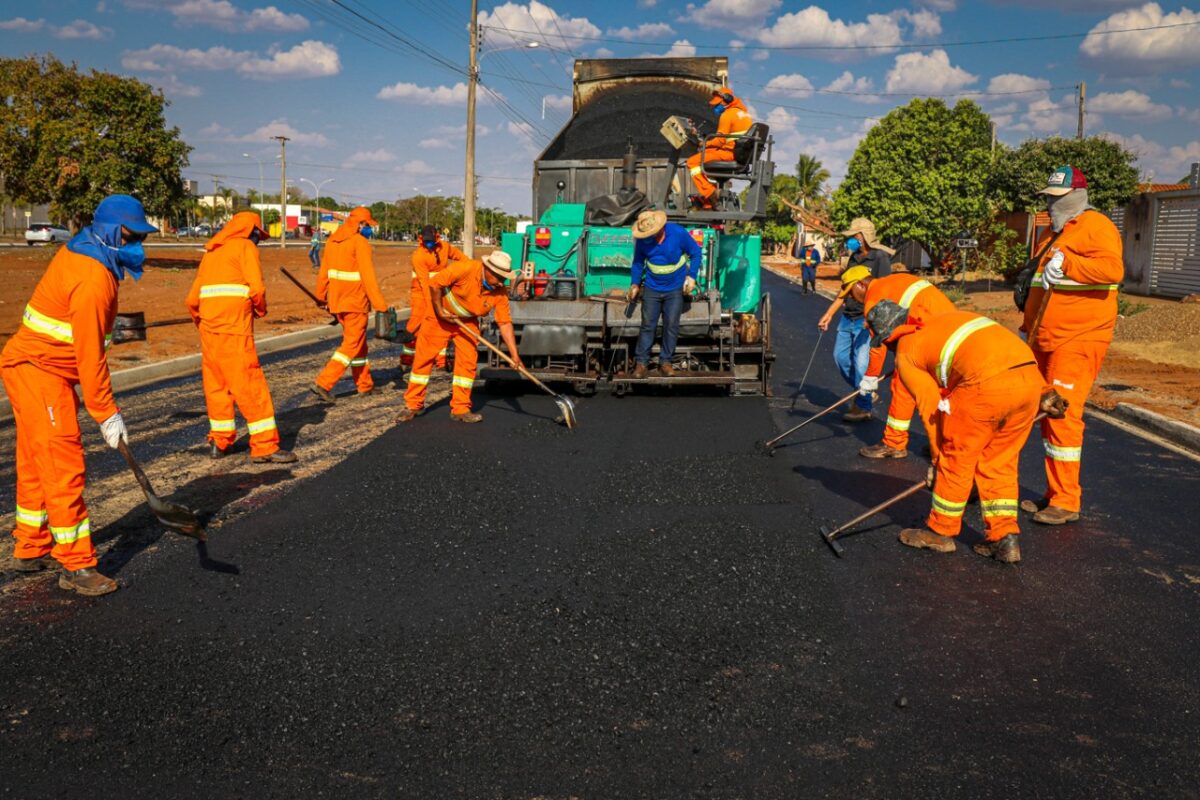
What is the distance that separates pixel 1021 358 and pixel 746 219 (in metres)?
5.56

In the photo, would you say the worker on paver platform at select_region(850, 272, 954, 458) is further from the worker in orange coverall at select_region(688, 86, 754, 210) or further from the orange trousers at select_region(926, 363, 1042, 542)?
the worker in orange coverall at select_region(688, 86, 754, 210)

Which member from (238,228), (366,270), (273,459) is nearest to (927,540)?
(273,459)

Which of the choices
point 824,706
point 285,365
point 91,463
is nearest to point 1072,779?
point 824,706

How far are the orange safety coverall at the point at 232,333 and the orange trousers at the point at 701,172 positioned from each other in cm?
493

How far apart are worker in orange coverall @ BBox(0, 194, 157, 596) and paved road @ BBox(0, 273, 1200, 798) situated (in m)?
0.29

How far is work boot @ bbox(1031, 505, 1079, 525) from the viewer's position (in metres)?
5.00

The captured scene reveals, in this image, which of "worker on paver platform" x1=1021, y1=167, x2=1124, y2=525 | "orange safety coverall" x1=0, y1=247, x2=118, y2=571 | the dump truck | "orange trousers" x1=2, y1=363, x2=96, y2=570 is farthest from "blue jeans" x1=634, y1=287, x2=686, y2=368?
"orange trousers" x1=2, y1=363, x2=96, y2=570

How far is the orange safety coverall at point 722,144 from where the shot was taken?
374 inches

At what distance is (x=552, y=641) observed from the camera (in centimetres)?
351

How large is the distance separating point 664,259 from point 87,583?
17.5ft

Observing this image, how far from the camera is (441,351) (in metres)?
7.65

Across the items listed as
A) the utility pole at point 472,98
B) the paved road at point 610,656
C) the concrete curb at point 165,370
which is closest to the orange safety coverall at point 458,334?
the paved road at point 610,656

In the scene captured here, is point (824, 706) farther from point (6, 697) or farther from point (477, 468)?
point (477, 468)

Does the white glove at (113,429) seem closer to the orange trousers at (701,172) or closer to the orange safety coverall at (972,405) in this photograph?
the orange safety coverall at (972,405)
